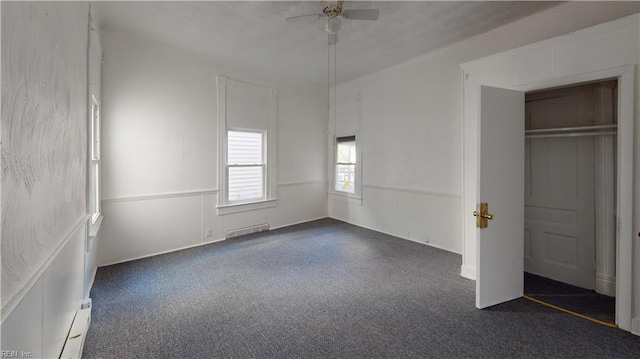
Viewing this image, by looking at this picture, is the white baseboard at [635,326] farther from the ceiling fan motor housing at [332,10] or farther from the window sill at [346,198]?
the window sill at [346,198]

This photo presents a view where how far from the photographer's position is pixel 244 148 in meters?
5.02

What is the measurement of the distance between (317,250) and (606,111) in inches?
146

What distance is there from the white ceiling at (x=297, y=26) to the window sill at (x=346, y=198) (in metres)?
2.63

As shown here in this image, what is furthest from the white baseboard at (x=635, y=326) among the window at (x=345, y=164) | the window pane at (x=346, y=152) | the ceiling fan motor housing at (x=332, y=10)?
the window pane at (x=346, y=152)

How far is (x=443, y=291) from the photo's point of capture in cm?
290

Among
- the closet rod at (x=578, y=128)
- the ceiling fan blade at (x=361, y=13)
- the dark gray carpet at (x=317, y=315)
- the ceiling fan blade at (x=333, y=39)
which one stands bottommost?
the dark gray carpet at (x=317, y=315)

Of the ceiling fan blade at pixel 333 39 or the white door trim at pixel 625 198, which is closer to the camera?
the white door trim at pixel 625 198

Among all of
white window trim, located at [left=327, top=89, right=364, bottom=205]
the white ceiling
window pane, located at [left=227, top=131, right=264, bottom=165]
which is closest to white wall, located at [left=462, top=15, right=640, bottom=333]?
the white ceiling

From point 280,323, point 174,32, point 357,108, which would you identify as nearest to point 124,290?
point 280,323

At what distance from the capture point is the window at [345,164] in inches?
233

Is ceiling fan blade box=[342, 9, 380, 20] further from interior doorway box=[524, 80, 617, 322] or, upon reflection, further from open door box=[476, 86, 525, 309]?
interior doorway box=[524, 80, 617, 322]

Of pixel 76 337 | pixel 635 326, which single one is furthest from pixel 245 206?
pixel 635 326

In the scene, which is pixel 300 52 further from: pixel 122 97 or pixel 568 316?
pixel 568 316

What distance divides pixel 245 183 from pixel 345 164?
2211mm
